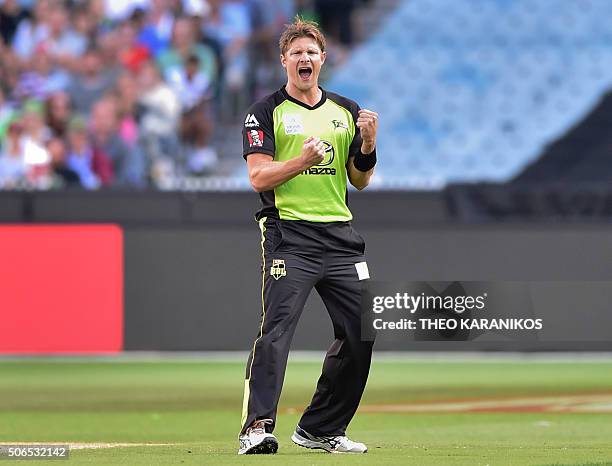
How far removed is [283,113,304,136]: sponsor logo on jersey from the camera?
21.6ft

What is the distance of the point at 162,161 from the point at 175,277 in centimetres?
375

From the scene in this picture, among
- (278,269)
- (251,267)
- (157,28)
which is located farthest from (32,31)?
(278,269)

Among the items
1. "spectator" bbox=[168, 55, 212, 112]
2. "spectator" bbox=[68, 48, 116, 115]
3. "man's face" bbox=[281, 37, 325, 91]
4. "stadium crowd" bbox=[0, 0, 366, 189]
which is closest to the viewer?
"man's face" bbox=[281, 37, 325, 91]

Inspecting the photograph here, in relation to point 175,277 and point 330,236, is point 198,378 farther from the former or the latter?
point 330,236

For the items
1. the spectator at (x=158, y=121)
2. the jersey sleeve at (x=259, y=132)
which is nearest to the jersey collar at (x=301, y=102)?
the jersey sleeve at (x=259, y=132)

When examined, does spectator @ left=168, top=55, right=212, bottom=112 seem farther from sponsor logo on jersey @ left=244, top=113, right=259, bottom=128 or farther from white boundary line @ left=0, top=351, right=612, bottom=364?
sponsor logo on jersey @ left=244, top=113, right=259, bottom=128

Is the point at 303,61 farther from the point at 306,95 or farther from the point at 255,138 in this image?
the point at 255,138

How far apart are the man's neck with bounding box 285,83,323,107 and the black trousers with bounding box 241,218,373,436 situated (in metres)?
0.59

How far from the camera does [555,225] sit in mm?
13297

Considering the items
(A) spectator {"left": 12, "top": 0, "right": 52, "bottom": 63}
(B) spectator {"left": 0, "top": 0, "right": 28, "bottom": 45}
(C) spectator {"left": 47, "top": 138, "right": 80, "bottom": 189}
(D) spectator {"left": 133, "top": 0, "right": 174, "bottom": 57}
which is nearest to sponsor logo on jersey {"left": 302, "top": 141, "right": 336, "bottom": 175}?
(C) spectator {"left": 47, "top": 138, "right": 80, "bottom": 189}

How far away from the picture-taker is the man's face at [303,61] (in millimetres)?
6500

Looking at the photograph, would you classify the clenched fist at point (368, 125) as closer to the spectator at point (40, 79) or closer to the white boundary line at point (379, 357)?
the white boundary line at point (379, 357)

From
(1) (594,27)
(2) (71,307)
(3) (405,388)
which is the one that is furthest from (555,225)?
(1) (594,27)

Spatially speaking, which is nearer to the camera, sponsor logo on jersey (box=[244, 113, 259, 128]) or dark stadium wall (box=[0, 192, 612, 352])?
sponsor logo on jersey (box=[244, 113, 259, 128])
